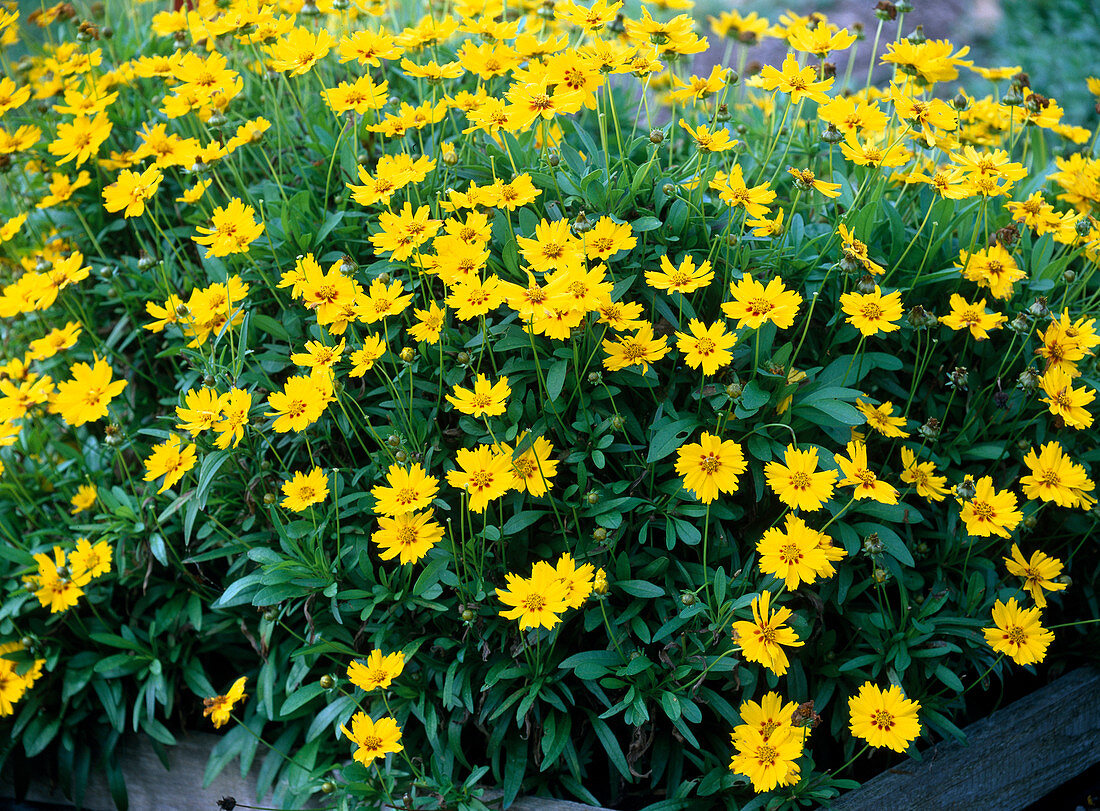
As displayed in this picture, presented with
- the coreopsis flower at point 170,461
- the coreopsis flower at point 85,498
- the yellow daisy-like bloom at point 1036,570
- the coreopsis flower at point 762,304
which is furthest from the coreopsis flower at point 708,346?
the coreopsis flower at point 85,498

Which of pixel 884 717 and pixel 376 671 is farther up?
pixel 376 671

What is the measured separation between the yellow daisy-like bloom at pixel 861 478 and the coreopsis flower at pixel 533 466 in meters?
0.45

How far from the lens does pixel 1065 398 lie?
153 centimetres

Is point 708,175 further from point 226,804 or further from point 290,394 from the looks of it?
point 226,804

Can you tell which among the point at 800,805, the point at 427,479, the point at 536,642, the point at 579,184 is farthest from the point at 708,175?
the point at 800,805

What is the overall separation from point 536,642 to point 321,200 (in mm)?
1117

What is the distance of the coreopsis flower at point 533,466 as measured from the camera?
1.42 metres

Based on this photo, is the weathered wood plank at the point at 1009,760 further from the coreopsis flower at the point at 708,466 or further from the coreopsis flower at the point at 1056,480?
the coreopsis flower at the point at 708,466

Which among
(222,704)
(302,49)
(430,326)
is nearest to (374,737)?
(222,704)

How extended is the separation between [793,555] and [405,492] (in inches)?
23.5

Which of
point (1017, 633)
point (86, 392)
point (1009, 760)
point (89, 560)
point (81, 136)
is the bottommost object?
point (1009, 760)

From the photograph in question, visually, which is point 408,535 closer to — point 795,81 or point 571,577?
point 571,577

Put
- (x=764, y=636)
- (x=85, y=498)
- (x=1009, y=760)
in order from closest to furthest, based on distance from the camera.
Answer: (x=764, y=636), (x=1009, y=760), (x=85, y=498)

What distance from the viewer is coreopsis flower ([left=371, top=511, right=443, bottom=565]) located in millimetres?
1407
